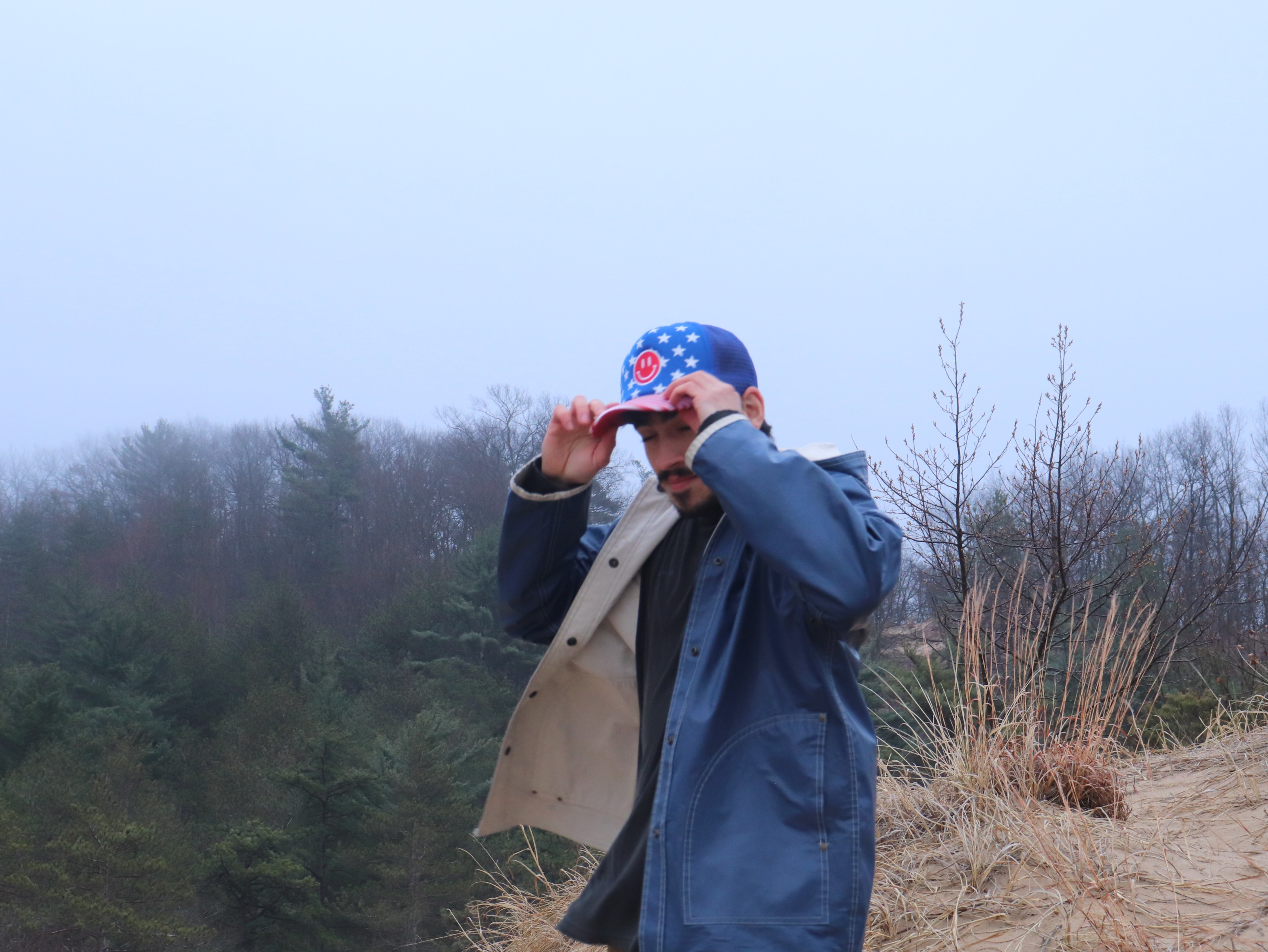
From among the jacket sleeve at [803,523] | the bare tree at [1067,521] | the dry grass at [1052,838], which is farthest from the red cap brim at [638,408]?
the bare tree at [1067,521]

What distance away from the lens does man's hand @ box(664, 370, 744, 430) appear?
1.53 metres

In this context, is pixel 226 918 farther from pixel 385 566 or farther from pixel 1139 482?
pixel 385 566

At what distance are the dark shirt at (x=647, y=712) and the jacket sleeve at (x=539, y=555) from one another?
0.16 metres

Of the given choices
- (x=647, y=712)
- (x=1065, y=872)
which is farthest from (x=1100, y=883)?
(x=647, y=712)

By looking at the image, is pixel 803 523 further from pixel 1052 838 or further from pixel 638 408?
pixel 1052 838

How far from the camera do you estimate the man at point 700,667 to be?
1394 mm

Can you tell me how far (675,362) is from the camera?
169cm

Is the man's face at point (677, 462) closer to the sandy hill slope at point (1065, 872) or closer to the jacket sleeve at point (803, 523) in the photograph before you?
the jacket sleeve at point (803, 523)

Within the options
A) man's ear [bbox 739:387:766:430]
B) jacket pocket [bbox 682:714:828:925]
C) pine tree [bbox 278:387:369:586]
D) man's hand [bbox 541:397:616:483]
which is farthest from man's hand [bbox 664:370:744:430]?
pine tree [bbox 278:387:369:586]

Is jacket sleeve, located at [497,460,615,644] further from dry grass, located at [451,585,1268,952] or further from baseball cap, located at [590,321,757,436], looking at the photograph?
dry grass, located at [451,585,1268,952]

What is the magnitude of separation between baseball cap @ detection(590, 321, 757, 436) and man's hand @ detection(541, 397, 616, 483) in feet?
0.19

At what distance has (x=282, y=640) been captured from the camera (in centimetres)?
2825

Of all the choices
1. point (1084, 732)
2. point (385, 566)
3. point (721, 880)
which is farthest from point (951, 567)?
point (385, 566)

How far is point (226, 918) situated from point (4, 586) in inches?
752
